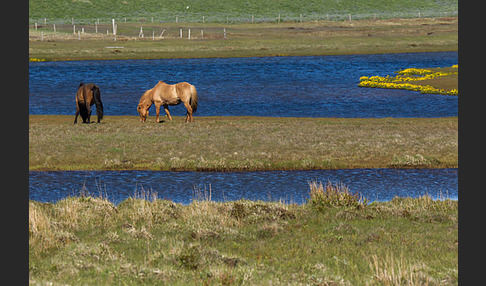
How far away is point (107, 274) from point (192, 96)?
23.1 meters

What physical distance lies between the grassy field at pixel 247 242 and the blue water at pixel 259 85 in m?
24.6

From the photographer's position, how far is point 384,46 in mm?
95062

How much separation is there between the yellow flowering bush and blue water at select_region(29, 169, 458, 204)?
27.6 meters

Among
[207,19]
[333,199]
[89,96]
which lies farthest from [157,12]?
[333,199]

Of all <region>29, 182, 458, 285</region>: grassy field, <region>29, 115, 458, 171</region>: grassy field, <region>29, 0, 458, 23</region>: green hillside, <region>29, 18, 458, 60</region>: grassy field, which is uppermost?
<region>29, 0, 458, 23</region>: green hillside

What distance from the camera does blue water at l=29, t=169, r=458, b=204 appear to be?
2130 cm

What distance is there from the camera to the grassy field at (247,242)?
11.8 metres

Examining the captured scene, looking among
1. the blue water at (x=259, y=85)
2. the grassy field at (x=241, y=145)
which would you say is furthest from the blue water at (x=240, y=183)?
the blue water at (x=259, y=85)

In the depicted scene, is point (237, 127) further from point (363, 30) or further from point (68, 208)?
point (363, 30)

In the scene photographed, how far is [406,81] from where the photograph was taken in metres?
57.7

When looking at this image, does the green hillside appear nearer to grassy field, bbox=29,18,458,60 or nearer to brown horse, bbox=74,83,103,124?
grassy field, bbox=29,18,458,60

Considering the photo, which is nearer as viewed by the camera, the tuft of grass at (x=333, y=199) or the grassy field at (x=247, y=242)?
the grassy field at (x=247, y=242)

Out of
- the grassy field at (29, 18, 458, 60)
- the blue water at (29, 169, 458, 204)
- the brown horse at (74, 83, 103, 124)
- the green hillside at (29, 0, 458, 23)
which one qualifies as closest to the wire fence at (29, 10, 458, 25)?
the green hillside at (29, 0, 458, 23)

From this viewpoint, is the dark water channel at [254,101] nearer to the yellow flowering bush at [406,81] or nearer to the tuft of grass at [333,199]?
the yellow flowering bush at [406,81]
